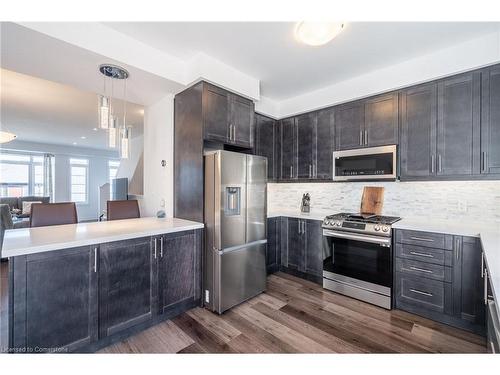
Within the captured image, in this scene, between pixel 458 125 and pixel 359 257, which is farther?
pixel 359 257

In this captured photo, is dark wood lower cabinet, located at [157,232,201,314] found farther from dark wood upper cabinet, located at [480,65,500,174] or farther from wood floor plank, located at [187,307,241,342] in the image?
dark wood upper cabinet, located at [480,65,500,174]

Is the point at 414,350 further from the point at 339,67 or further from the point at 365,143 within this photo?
the point at 339,67

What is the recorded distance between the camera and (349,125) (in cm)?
296

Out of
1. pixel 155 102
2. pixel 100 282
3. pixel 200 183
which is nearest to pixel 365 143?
pixel 200 183

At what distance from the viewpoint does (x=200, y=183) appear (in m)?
2.44

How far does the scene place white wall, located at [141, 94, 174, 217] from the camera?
9.43 feet

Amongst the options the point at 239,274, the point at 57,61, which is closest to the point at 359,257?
the point at 239,274

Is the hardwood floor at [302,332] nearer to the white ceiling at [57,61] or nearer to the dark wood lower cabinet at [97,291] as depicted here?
the dark wood lower cabinet at [97,291]

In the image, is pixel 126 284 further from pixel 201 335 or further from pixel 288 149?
pixel 288 149

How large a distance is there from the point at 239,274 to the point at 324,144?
7.00 feet

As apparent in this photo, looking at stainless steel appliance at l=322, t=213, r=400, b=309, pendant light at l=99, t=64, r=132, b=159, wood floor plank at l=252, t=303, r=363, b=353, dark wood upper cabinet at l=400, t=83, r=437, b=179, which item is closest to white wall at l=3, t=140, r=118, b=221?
pendant light at l=99, t=64, r=132, b=159

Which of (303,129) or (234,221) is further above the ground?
(303,129)

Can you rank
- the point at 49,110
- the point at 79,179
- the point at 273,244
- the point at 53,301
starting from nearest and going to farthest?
the point at 53,301, the point at 273,244, the point at 49,110, the point at 79,179
